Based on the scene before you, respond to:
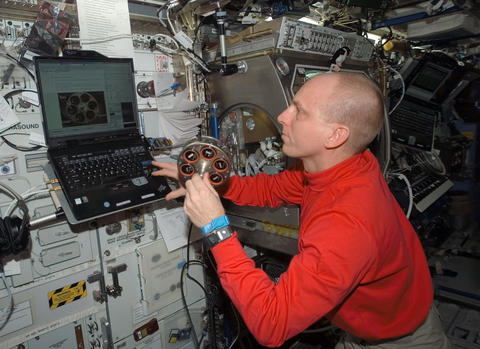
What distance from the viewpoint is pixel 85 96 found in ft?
5.36

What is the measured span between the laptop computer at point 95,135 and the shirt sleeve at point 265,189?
0.42 meters

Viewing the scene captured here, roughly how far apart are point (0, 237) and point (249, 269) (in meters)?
1.08

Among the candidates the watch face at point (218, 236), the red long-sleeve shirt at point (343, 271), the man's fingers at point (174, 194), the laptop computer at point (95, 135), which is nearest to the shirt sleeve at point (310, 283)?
the red long-sleeve shirt at point (343, 271)

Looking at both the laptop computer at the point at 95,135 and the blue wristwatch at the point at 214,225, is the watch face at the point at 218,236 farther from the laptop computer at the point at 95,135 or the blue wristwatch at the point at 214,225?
the laptop computer at the point at 95,135

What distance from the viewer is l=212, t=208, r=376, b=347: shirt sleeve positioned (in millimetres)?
1124

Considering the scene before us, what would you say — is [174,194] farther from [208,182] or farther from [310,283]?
[310,283]

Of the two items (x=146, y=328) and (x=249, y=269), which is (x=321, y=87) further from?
(x=146, y=328)

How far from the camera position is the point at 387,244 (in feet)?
4.28

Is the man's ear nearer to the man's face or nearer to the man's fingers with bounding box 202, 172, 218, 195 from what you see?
the man's face

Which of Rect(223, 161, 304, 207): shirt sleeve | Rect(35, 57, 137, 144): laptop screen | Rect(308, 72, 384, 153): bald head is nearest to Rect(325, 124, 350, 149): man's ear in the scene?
Rect(308, 72, 384, 153): bald head

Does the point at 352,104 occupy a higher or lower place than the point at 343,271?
higher

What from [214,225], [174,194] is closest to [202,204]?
[214,225]

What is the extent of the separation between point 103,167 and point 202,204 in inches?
24.6

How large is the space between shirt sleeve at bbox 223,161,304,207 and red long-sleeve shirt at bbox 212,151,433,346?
0.32m
